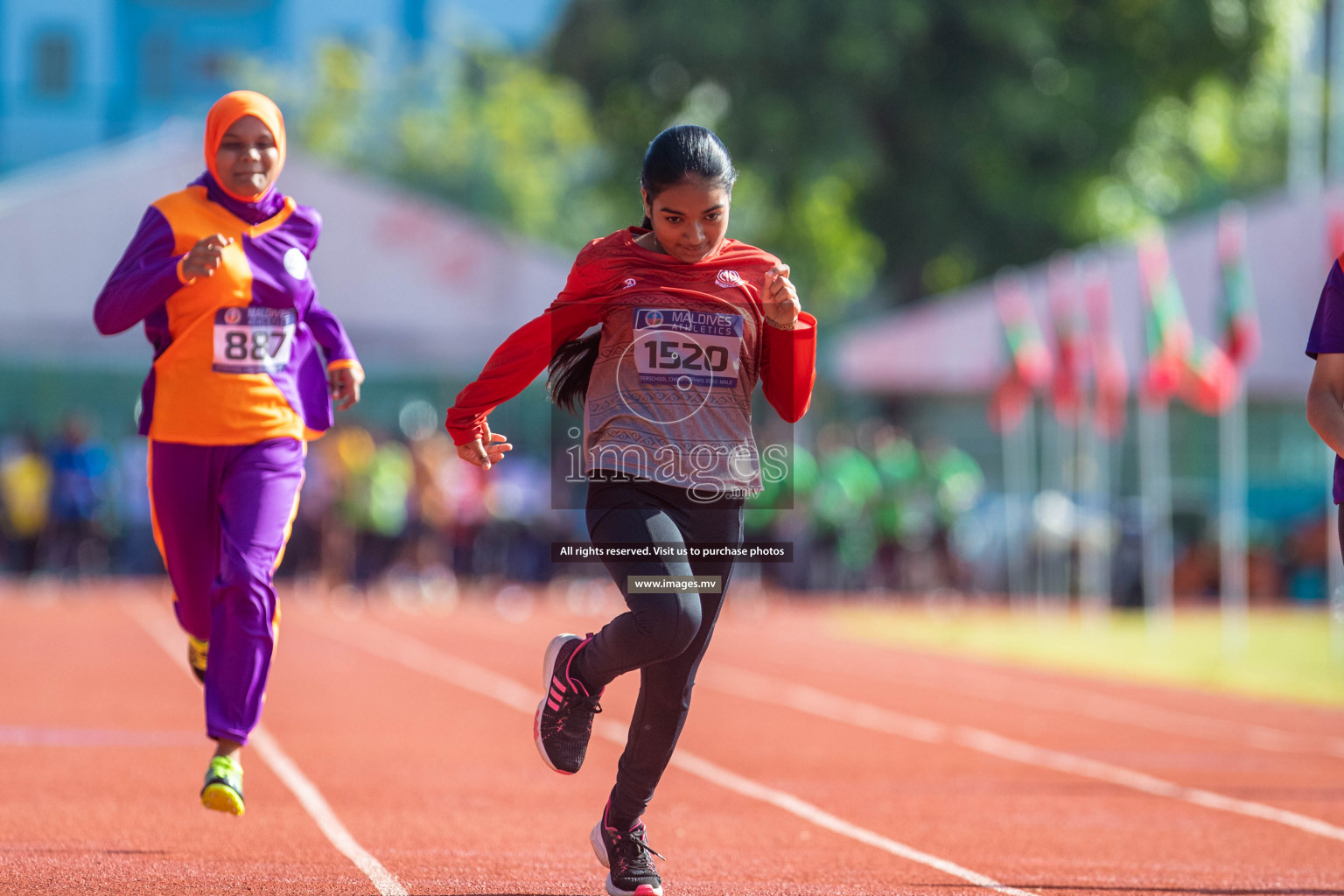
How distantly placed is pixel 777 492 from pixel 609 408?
8249 mm

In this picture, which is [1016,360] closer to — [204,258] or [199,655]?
[199,655]

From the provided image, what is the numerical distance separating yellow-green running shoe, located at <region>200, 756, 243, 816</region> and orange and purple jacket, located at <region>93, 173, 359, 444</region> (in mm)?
1002

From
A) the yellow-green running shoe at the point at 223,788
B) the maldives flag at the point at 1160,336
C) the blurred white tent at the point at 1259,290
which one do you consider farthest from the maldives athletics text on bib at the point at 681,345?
the blurred white tent at the point at 1259,290

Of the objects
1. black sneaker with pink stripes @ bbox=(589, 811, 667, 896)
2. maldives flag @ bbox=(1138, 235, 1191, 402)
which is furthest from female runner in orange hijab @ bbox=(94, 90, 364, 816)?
maldives flag @ bbox=(1138, 235, 1191, 402)

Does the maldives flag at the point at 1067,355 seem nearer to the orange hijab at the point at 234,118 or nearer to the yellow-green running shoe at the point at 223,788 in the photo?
the orange hijab at the point at 234,118

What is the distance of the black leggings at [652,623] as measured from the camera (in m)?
4.67

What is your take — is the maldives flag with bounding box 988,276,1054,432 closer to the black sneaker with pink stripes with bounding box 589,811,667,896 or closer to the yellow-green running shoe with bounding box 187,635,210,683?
the yellow-green running shoe with bounding box 187,635,210,683

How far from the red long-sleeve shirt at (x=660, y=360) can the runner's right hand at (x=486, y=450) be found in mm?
29

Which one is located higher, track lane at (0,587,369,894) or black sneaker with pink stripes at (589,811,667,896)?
black sneaker with pink stripes at (589,811,667,896)

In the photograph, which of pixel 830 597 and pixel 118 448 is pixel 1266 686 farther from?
pixel 118 448

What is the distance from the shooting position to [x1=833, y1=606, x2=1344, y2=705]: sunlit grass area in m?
14.3

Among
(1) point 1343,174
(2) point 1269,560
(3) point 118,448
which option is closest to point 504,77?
(1) point 1343,174

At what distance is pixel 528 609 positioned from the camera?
2059 centimetres

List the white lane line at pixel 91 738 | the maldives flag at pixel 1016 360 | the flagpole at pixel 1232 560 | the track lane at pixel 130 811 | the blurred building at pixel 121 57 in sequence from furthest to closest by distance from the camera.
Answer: the blurred building at pixel 121 57 → the maldives flag at pixel 1016 360 → the flagpole at pixel 1232 560 → the white lane line at pixel 91 738 → the track lane at pixel 130 811
